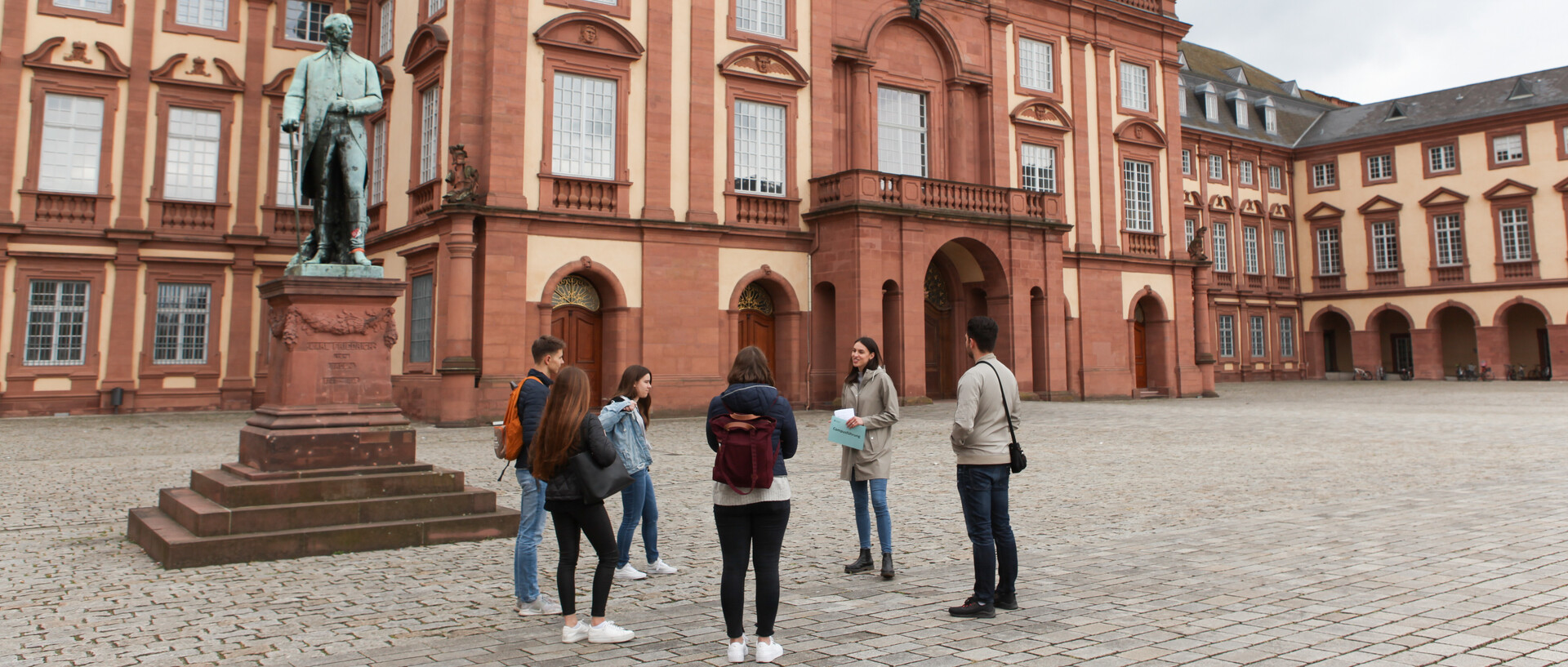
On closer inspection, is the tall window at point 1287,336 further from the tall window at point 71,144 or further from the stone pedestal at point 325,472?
the stone pedestal at point 325,472

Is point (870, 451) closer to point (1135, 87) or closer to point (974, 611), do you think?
point (974, 611)

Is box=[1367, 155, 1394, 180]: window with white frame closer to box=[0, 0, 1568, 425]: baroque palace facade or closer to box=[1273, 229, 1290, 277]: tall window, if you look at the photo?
box=[1273, 229, 1290, 277]: tall window

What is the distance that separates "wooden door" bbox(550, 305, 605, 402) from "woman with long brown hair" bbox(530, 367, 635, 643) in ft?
53.0

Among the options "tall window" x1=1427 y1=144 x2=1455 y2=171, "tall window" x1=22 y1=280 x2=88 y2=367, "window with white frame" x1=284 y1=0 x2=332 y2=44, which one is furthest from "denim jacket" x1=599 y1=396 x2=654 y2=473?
"tall window" x1=1427 y1=144 x2=1455 y2=171

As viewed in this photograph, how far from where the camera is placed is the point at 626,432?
21.4 feet

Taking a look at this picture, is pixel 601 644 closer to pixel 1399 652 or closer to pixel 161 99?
pixel 1399 652

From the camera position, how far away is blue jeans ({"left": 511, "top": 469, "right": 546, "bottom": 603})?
5.82 meters

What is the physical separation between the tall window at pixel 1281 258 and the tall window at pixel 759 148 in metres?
34.9

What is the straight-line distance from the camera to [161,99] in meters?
25.2

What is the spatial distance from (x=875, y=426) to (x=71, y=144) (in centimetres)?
2527

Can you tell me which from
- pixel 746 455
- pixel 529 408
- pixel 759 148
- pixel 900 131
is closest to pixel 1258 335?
pixel 900 131

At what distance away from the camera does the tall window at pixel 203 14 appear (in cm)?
2556

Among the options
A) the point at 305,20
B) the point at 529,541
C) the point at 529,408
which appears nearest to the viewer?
the point at 529,541

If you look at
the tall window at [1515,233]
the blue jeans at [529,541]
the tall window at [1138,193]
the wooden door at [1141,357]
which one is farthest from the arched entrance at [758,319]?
the tall window at [1515,233]
